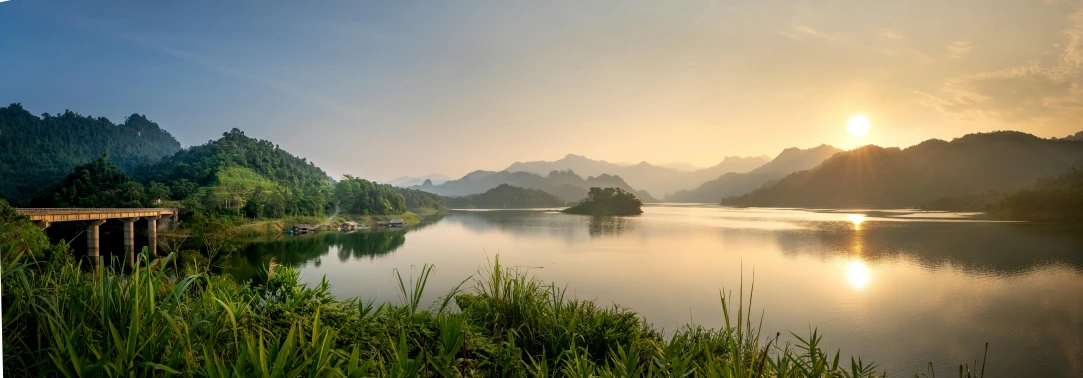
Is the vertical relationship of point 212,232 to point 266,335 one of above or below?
above

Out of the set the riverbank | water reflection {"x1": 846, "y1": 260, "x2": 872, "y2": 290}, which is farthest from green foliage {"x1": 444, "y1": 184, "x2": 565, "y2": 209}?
water reflection {"x1": 846, "y1": 260, "x2": 872, "y2": 290}

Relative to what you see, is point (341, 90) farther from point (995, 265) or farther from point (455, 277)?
point (995, 265)

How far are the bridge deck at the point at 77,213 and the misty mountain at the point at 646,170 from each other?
27.2ft

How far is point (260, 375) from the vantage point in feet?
3.87

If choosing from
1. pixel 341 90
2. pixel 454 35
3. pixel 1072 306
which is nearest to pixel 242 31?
pixel 341 90

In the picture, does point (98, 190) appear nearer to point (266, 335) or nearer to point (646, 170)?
point (266, 335)

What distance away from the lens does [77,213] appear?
27.2 ft

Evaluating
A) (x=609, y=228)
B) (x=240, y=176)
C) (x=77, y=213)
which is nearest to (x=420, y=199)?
(x=240, y=176)

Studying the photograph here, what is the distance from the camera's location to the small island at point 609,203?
32406 mm

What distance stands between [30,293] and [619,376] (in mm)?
2314

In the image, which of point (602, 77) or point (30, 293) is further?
point (602, 77)

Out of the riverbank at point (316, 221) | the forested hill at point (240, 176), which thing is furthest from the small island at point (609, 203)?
the forested hill at point (240, 176)

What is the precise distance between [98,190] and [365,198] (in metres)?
10.5

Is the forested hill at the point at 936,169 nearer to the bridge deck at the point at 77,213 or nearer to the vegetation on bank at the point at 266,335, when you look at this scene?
the vegetation on bank at the point at 266,335
